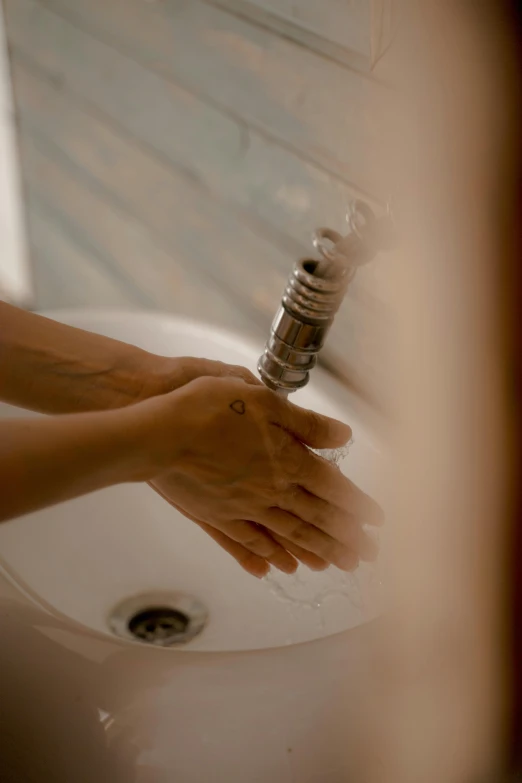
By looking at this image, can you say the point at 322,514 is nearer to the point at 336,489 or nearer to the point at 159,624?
the point at 336,489

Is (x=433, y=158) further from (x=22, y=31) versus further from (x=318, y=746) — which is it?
(x=22, y=31)

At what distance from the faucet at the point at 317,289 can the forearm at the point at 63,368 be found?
4.5 inches

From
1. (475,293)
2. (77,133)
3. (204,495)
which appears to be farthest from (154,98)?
(475,293)

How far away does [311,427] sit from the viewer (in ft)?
1.80

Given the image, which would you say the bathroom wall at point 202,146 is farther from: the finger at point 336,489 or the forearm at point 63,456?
the forearm at point 63,456

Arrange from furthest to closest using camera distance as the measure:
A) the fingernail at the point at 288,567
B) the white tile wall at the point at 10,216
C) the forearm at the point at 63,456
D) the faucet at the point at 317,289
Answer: the white tile wall at the point at 10,216 < the fingernail at the point at 288,567 < the faucet at the point at 317,289 < the forearm at the point at 63,456

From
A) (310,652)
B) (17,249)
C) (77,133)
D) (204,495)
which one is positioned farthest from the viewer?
(17,249)

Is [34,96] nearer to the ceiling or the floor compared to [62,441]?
nearer to the ceiling

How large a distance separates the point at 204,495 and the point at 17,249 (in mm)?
1045

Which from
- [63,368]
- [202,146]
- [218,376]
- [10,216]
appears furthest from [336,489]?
[10,216]

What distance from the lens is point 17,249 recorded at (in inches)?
56.9

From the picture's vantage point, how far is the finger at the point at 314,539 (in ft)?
1.90

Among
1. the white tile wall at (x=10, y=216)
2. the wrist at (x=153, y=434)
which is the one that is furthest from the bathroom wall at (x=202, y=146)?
the wrist at (x=153, y=434)

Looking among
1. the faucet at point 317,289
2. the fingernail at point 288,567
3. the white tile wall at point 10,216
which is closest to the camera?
the faucet at point 317,289
